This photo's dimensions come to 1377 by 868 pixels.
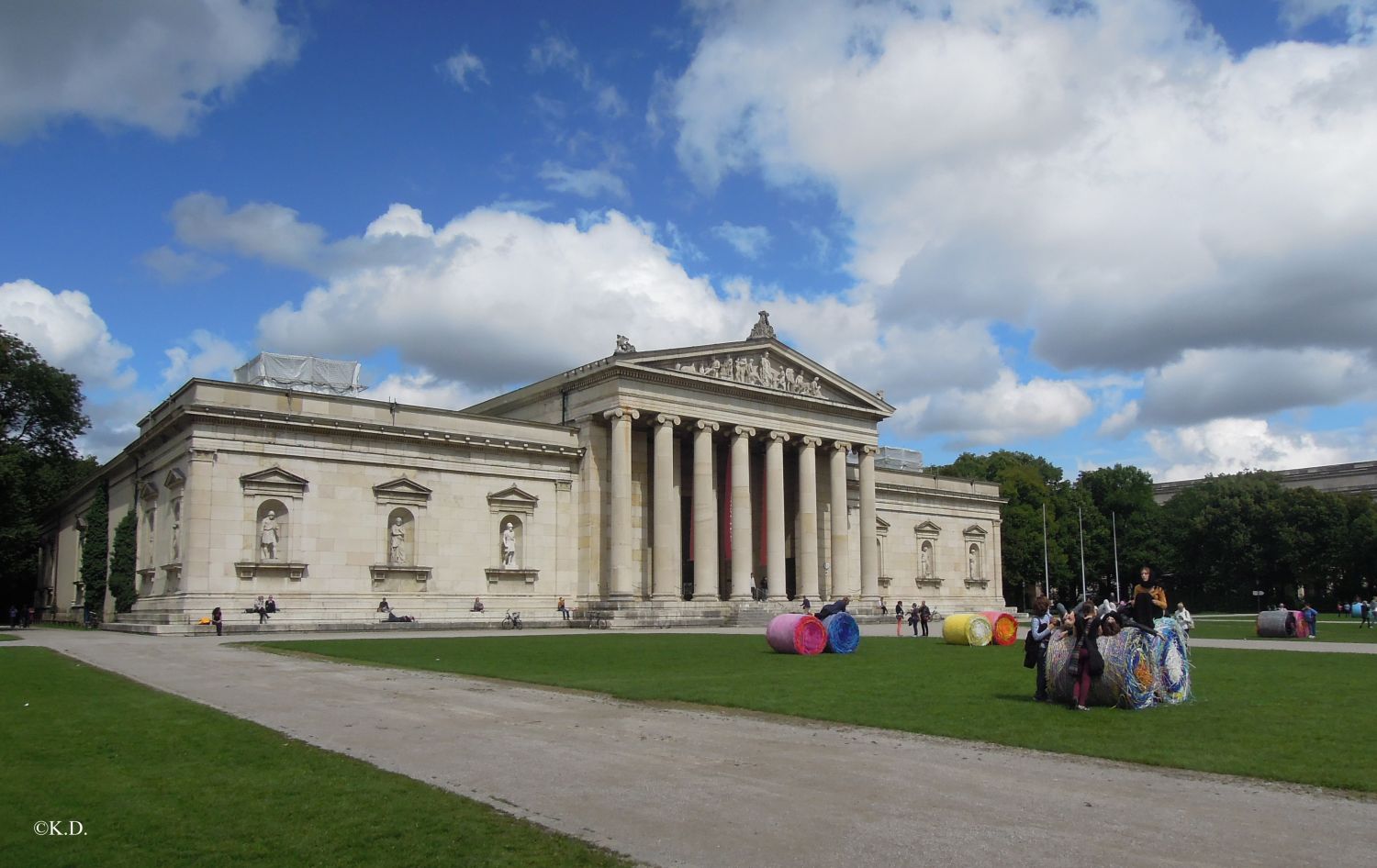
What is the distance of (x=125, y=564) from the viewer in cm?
5784

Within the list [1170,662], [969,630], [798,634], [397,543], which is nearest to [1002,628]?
[969,630]

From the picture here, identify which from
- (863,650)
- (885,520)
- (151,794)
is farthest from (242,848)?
(885,520)

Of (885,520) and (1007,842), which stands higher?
(885,520)

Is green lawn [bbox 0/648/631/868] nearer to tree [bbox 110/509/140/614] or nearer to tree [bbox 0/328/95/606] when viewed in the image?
tree [bbox 110/509/140/614]

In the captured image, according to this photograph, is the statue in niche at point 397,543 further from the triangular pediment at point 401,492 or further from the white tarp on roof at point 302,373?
the white tarp on roof at point 302,373

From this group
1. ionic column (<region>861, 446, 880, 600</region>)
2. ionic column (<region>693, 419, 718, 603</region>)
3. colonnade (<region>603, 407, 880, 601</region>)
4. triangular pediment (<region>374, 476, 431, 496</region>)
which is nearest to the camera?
triangular pediment (<region>374, 476, 431, 496</region>)

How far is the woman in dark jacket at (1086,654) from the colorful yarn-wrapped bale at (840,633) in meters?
14.3

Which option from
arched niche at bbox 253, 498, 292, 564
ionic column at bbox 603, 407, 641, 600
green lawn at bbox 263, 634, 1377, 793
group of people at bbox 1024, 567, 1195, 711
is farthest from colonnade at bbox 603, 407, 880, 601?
group of people at bbox 1024, 567, 1195, 711

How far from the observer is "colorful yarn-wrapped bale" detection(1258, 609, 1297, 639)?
153ft

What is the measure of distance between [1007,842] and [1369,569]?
106 m

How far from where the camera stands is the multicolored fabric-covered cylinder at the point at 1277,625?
46.7m

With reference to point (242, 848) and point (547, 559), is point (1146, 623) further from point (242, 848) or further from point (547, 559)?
point (547, 559)

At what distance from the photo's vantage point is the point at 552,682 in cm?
2339

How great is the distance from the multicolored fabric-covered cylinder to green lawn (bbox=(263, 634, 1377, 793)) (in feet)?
47.3
